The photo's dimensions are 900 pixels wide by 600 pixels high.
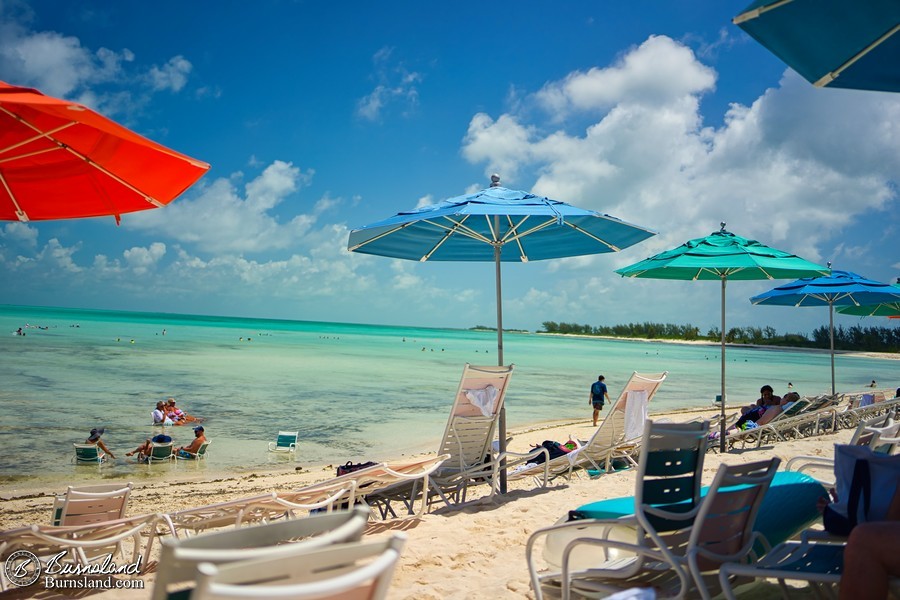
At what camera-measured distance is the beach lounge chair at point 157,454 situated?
9.72m

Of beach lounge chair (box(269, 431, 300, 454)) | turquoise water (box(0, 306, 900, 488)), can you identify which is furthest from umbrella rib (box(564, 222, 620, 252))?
beach lounge chair (box(269, 431, 300, 454))

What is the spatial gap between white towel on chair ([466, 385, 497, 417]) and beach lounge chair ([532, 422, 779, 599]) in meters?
2.76

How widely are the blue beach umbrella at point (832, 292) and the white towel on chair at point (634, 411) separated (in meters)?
4.40

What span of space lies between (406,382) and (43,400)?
10940mm

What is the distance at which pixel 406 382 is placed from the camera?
22.7 meters

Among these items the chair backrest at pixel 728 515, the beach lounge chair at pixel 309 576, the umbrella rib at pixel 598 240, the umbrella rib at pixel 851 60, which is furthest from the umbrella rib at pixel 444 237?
the beach lounge chair at pixel 309 576

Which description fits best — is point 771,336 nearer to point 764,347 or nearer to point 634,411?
point 764,347

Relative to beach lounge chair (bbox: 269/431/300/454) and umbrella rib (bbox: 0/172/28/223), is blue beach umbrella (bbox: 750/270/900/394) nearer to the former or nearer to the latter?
beach lounge chair (bbox: 269/431/300/454)

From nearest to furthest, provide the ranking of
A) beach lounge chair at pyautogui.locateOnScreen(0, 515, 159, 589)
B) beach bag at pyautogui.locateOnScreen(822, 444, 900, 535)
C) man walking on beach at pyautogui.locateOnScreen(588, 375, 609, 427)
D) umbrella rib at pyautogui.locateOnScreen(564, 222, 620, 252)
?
1. beach bag at pyautogui.locateOnScreen(822, 444, 900, 535)
2. beach lounge chair at pyautogui.locateOnScreen(0, 515, 159, 589)
3. umbrella rib at pyautogui.locateOnScreen(564, 222, 620, 252)
4. man walking on beach at pyautogui.locateOnScreen(588, 375, 609, 427)

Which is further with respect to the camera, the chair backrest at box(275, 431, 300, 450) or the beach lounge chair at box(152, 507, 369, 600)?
the chair backrest at box(275, 431, 300, 450)

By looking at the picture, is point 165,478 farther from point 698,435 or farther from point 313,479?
point 698,435

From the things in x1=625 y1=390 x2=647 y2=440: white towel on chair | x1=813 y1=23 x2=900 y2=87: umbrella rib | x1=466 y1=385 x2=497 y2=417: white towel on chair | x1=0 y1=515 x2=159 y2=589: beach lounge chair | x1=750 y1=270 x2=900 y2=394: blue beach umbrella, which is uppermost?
x1=813 y1=23 x2=900 y2=87: umbrella rib

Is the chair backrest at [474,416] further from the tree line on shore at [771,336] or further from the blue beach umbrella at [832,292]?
the tree line on shore at [771,336]

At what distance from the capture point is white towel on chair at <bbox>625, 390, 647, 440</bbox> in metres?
6.61
